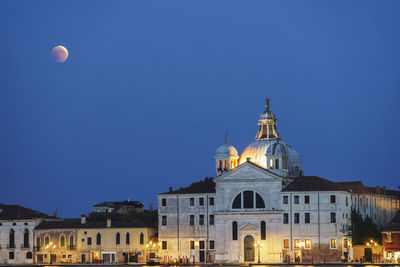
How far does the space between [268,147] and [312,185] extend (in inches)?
295

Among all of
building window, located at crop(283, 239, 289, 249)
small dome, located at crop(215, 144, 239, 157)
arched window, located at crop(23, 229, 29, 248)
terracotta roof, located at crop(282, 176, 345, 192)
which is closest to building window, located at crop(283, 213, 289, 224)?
building window, located at crop(283, 239, 289, 249)

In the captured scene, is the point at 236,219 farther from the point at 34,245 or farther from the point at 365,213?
the point at 34,245

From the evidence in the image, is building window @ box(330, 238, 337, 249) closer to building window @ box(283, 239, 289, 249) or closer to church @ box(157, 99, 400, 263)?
church @ box(157, 99, 400, 263)

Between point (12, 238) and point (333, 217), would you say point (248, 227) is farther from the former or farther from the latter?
point (12, 238)

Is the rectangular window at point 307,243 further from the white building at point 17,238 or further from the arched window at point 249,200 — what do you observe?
the white building at point 17,238


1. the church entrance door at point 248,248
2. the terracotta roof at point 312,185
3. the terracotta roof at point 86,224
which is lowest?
the church entrance door at point 248,248

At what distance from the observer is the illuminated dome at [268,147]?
106 meters

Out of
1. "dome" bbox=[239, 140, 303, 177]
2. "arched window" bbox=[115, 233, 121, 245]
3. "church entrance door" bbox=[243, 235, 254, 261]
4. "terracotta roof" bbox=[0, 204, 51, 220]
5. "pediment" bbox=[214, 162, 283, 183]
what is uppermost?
"dome" bbox=[239, 140, 303, 177]

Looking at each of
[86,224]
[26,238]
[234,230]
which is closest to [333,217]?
[234,230]

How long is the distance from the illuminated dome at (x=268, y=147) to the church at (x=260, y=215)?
0.32 m

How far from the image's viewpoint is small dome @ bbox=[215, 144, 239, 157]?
354 ft

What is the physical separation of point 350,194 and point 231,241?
12.6 m

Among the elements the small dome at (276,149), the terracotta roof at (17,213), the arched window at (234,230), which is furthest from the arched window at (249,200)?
the terracotta roof at (17,213)

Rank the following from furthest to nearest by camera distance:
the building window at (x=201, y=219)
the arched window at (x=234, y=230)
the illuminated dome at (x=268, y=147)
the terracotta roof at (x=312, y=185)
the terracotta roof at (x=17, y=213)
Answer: the terracotta roof at (x=17, y=213) → the illuminated dome at (x=268, y=147) → the building window at (x=201, y=219) → the arched window at (x=234, y=230) → the terracotta roof at (x=312, y=185)
